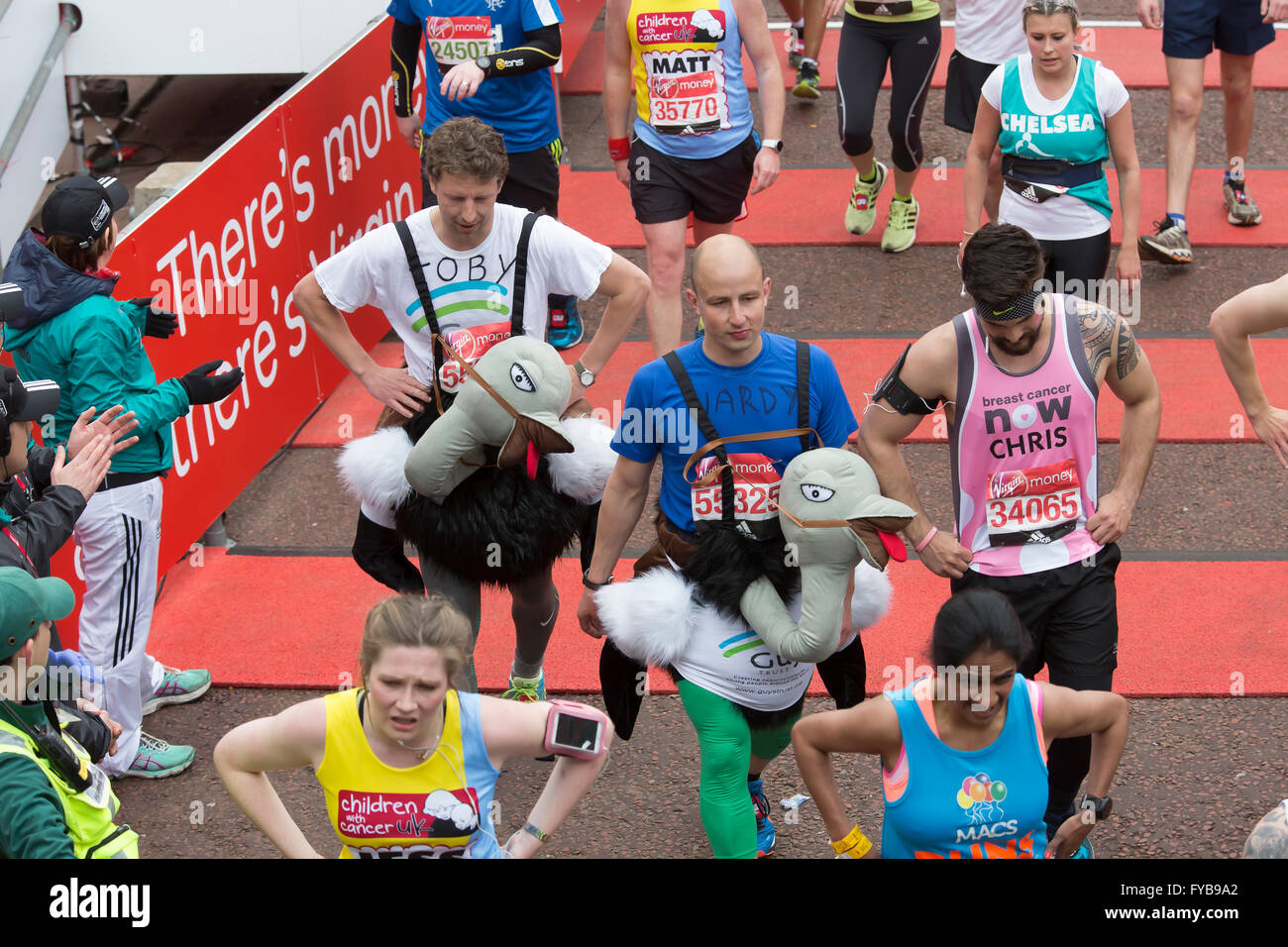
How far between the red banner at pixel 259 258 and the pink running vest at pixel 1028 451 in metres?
3.36

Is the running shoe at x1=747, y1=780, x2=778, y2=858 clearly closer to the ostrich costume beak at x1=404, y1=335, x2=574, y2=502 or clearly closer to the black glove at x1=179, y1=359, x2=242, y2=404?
the ostrich costume beak at x1=404, y1=335, x2=574, y2=502

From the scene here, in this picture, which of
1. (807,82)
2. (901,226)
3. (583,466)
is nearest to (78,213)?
(583,466)

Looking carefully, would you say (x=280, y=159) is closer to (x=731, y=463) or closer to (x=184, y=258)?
(x=184, y=258)

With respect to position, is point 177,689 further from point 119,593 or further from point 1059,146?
point 1059,146

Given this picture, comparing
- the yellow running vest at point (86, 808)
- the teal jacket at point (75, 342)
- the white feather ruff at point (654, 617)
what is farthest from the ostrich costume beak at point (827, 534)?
the teal jacket at point (75, 342)

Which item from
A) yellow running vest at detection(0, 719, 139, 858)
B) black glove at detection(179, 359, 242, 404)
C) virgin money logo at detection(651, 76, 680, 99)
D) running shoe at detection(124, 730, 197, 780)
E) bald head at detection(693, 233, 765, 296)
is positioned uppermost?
virgin money logo at detection(651, 76, 680, 99)

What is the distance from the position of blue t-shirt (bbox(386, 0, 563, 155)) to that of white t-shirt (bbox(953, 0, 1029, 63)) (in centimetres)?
232

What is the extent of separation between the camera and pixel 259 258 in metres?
7.18

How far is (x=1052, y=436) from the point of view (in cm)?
419

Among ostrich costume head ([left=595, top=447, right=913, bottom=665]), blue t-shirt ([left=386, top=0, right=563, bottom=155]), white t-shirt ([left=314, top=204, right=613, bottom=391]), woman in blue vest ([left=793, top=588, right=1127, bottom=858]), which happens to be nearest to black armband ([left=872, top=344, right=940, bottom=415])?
ostrich costume head ([left=595, top=447, right=913, bottom=665])

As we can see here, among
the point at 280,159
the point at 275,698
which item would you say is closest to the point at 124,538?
the point at 275,698

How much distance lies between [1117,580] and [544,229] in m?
2.98

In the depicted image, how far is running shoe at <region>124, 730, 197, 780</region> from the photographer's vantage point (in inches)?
205

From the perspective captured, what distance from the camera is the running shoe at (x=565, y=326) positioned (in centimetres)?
809
